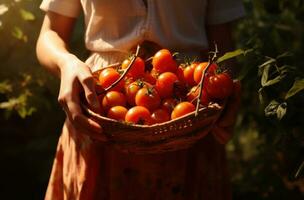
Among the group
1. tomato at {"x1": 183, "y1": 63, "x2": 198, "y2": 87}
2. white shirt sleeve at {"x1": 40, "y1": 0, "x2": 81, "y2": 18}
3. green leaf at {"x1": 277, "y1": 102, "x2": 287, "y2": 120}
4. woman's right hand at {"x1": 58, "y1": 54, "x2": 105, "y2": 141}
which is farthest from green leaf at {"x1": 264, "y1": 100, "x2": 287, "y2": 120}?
white shirt sleeve at {"x1": 40, "y1": 0, "x2": 81, "y2": 18}

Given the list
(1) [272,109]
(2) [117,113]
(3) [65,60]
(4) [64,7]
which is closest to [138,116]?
(2) [117,113]

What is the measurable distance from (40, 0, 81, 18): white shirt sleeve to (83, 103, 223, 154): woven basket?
1.37ft

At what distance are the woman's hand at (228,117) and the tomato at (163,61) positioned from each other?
0.17 metres

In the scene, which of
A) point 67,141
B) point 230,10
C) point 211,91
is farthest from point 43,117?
point 211,91

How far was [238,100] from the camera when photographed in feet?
5.12

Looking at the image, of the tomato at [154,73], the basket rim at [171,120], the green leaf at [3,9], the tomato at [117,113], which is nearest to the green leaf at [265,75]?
the basket rim at [171,120]

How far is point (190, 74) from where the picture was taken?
1564 millimetres

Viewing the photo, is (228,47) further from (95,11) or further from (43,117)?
(43,117)

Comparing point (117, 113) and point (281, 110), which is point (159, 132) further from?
point (281, 110)

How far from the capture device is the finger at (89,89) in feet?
4.78

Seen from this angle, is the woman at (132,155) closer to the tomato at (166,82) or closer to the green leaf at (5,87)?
the tomato at (166,82)

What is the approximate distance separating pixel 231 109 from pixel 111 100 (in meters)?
0.30

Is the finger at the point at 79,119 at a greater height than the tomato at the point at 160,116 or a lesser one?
greater

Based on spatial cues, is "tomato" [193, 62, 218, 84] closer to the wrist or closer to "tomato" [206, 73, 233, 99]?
"tomato" [206, 73, 233, 99]
